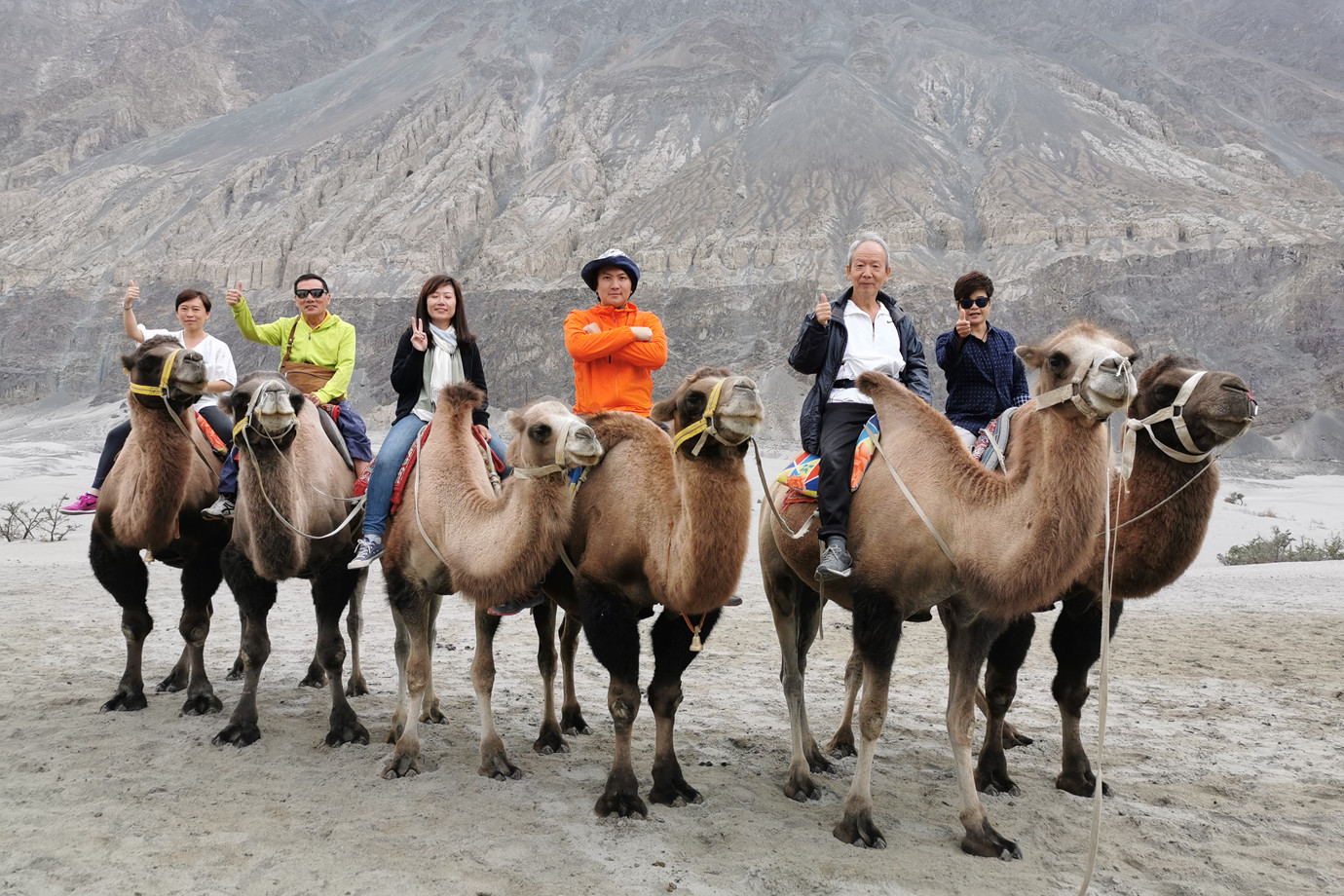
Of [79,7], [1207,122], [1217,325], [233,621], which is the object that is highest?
[79,7]

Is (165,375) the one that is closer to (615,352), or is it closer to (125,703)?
(125,703)

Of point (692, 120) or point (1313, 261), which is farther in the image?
point (692, 120)

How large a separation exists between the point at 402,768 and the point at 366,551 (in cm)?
130

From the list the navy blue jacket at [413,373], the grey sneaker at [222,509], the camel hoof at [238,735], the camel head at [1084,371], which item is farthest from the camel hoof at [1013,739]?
the grey sneaker at [222,509]

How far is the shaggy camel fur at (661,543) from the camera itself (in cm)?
459

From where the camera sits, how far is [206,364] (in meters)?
7.10

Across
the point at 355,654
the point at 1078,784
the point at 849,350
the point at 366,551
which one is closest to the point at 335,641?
the point at 366,551

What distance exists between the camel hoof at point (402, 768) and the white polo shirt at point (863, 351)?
3.15 meters

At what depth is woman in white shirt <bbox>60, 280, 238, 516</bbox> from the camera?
7.29 m

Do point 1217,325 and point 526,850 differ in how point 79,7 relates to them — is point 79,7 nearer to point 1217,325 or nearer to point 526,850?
point 1217,325

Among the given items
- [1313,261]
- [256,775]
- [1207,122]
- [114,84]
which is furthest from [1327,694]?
[114,84]

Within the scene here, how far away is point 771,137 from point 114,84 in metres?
63.3

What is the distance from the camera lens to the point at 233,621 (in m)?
10.6

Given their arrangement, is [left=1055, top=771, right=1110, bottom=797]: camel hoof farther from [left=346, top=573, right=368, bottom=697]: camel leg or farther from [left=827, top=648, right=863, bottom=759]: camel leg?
[left=346, top=573, right=368, bottom=697]: camel leg
